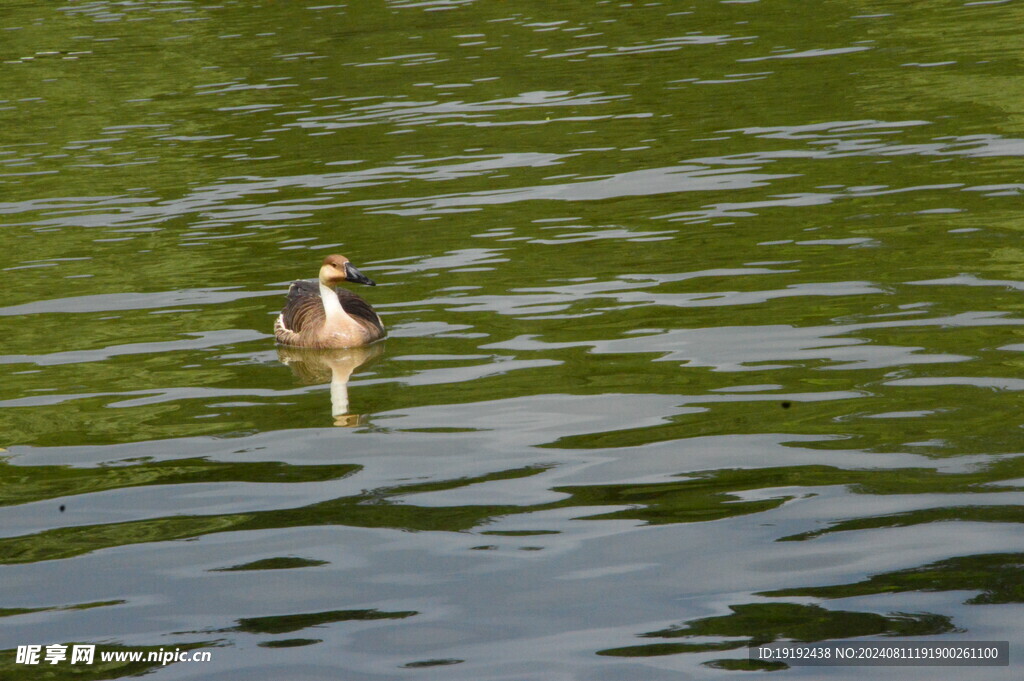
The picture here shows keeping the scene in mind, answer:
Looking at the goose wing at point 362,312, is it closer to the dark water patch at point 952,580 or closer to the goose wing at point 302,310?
the goose wing at point 302,310

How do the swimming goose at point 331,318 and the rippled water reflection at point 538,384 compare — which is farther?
the swimming goose at point 331,318

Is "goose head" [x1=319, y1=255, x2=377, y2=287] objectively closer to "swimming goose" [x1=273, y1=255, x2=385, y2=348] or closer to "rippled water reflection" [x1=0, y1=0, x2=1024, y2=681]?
"swimming goose" [x1=273, y1=255, x2=385, y2=348]

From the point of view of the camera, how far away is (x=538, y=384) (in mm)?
10898

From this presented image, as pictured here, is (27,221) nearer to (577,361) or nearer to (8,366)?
(8,366)

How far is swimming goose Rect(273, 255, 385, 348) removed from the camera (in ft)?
42.3

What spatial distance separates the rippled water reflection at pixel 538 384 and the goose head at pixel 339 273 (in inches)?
24.6

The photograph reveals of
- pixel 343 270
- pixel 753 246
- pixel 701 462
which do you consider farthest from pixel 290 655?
pixel 753 246

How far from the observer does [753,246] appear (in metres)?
14.6

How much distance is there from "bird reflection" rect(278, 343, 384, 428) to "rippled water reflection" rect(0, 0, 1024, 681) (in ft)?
0.19

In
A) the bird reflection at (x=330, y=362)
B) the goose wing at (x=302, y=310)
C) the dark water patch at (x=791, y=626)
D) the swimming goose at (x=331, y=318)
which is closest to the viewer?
the dark water patch at (x=791, y=626)

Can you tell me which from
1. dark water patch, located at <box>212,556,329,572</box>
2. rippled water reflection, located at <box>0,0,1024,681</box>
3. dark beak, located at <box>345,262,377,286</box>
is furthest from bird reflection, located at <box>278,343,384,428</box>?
dark water patch, located at <box>212,556,329,572</box>

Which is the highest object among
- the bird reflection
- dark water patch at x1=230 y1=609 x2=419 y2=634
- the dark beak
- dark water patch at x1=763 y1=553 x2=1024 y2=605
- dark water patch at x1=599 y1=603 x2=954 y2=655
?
the dark beak

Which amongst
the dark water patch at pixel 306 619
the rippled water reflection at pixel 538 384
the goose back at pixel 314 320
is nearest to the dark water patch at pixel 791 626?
the rippled water reflection at pixel 538 384

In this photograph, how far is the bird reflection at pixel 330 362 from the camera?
11992 mm
